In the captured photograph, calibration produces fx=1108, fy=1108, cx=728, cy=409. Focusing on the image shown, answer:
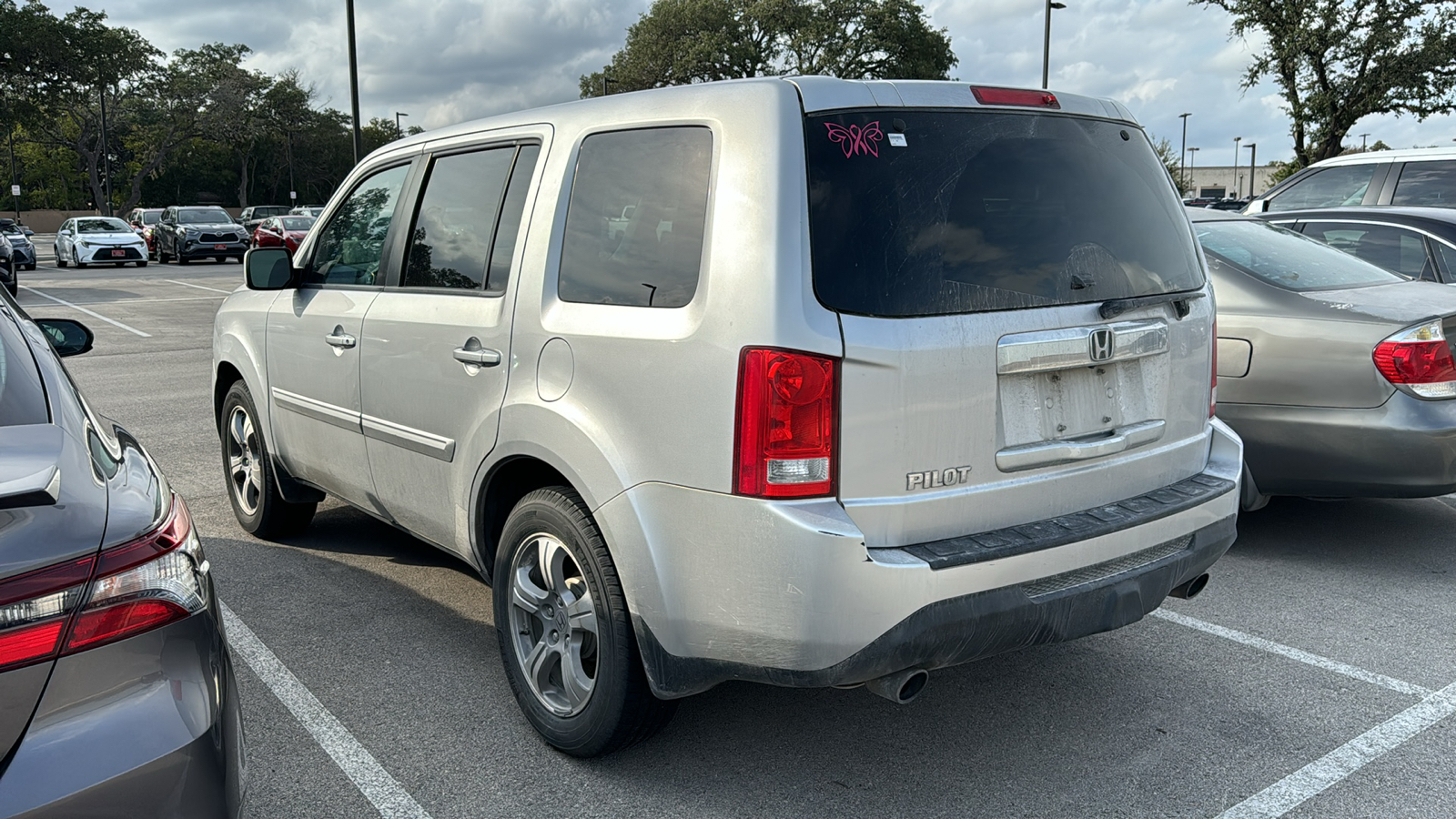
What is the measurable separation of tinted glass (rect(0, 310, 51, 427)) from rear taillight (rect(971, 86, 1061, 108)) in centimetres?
238

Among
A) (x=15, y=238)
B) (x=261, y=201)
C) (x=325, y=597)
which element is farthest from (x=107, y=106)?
(x=325, y=597)

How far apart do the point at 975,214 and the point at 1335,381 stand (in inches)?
113

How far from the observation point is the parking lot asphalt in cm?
304

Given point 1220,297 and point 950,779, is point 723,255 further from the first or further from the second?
point 1220,297

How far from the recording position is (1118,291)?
310 cm

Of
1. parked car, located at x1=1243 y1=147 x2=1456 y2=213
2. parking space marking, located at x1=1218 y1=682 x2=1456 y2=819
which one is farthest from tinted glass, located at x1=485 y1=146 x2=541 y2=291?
parked car, located at x1=1243 y1=147 x2=1456 y2=213

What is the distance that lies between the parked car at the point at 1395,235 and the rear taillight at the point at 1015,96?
4.48 meters

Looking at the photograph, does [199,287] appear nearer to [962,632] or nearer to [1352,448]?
[1352,448]

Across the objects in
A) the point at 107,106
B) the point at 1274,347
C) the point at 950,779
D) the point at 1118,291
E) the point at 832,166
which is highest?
the point at 107,106

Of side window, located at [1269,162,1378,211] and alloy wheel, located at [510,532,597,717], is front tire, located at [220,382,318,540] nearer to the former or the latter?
alloy wheel, located at [510,532,597,717]

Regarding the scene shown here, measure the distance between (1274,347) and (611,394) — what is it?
3.49 m

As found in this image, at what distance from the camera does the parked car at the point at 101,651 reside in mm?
1785

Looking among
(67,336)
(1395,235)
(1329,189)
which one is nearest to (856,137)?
(67,336)

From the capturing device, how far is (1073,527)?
294 cm
